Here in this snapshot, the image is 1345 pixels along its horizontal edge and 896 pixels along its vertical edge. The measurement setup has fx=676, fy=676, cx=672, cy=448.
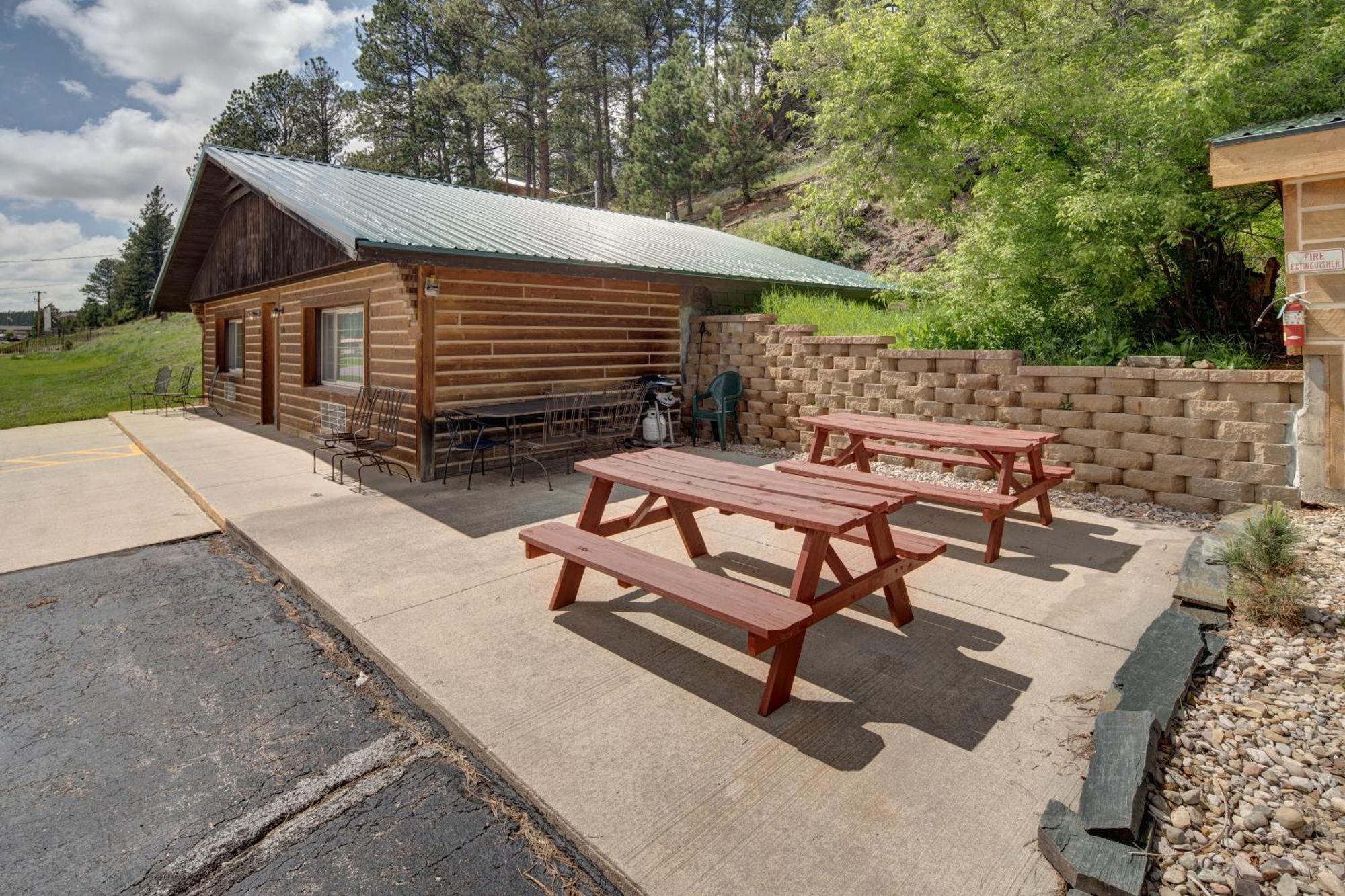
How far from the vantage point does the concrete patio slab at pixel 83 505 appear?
501 cm

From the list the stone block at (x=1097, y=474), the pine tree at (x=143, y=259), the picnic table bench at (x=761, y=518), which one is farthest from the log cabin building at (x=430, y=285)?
the pine tree at (x=143, y=259)

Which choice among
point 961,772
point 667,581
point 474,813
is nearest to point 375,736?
point 474,813

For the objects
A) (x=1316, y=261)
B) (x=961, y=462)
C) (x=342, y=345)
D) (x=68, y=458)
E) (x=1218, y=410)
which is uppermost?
(x=1316, y=261)

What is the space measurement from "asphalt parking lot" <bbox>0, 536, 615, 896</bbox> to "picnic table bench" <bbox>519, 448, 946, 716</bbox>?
37.0 inches

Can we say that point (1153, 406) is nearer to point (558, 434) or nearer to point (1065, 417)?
point (1065, 417)

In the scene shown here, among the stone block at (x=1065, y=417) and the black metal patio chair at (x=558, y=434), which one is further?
the black metal patio chair at (x=558, y=434)

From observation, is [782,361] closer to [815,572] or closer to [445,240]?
[445,240]

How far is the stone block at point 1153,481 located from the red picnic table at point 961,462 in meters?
0.60

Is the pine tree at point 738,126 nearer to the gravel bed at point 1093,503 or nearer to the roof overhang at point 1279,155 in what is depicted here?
the gravel bed at point 1093,503

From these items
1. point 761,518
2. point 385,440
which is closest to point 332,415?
point 385,440

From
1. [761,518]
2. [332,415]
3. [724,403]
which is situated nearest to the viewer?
[761,518]

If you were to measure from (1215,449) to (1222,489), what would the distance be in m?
0.30

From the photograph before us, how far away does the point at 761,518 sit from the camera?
133 inches

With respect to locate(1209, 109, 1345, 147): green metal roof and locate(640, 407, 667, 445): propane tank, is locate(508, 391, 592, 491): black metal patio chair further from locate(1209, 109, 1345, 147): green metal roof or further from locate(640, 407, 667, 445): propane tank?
locate(1209, 109, 1345, 147): green metal roof
